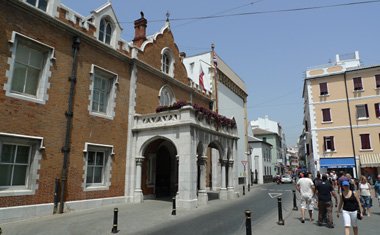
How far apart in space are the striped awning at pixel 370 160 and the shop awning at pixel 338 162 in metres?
0.95

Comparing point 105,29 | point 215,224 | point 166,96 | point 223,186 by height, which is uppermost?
point 105,29

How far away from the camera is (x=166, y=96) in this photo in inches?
811

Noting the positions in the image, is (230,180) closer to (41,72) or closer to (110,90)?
(110,90)

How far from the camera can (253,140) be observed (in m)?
50.8

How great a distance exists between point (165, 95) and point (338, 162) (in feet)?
Answer: 74.7

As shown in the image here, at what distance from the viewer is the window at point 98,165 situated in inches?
551

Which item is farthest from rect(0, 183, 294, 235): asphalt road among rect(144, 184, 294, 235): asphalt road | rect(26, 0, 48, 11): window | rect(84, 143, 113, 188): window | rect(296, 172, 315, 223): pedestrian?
rect(26, 0, 48, 11): window

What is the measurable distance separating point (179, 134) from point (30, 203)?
24.2 feet

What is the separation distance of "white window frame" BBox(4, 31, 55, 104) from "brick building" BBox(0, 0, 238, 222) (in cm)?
4

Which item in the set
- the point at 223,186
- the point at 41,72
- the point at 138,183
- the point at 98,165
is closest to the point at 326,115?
the point at 223,186

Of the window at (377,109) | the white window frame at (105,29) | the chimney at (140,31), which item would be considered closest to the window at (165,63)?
the chimney at (140,31)

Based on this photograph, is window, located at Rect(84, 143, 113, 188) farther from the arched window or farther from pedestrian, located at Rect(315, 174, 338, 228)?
pedestrian, located at Rect(315, 174, 338, 228)

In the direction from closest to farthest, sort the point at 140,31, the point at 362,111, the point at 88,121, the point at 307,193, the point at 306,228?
the point at 306,228 → the point at 307,193 → the point at 88,121 → the point at 140,31 → the point at 362,111

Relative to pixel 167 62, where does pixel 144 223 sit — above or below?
below
